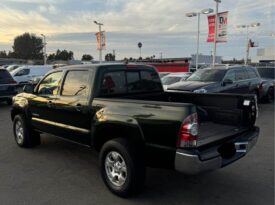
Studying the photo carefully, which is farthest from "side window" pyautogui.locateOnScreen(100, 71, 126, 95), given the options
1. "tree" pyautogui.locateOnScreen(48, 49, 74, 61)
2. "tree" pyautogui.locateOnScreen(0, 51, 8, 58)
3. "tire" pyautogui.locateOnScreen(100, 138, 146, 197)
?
"tree" pyautogui.locateOnScreen(0, 51, 8, 58)

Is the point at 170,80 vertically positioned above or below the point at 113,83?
below

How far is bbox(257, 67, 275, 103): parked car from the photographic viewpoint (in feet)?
49.0

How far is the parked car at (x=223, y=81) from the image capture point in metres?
11.6

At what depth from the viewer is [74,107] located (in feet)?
17.1

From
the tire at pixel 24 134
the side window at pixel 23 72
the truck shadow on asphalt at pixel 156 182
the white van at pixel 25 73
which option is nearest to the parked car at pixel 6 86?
the tire at pixel 24 134

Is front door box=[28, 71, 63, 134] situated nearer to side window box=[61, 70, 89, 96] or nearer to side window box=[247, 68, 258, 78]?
side window box=[61, 70, 89, 96]

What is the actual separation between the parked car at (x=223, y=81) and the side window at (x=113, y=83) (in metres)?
6.23

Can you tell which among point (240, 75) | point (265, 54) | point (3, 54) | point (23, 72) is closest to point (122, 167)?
point (240, 75)

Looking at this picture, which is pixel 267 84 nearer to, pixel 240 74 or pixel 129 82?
pixel 240 74

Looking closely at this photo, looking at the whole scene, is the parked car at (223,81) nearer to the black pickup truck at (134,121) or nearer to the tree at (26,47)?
the black pickup truck at (134,121)

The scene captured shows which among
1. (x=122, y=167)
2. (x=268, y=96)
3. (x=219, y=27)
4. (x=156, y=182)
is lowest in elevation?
(x=268, y=96)

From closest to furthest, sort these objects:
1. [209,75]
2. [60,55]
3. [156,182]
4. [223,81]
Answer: [156,182] < [223,81] < [209,75] < [60,55]

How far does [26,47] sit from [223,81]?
357ft

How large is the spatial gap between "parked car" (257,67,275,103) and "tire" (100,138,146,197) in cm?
1150
